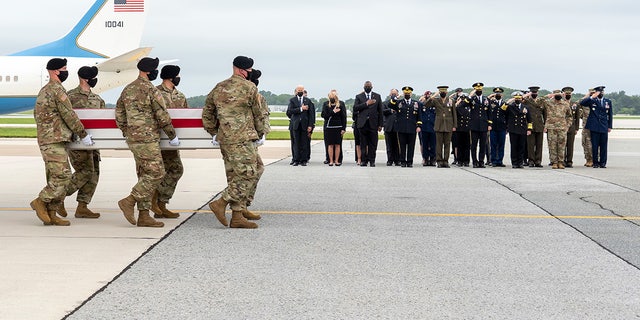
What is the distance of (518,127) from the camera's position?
19812 millimetres

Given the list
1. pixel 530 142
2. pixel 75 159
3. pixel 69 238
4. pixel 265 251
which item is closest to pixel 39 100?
pixel 75 159

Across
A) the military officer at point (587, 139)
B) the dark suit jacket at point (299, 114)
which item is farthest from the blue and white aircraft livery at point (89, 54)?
the military officer at point (587, 139)

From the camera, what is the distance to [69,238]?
27.7 ft

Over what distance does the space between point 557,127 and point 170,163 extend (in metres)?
12.4

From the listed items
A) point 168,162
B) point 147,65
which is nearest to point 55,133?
point 147,65

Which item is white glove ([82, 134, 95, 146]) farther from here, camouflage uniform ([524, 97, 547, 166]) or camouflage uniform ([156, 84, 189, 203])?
camouflage uniform ([524, 97, 547, 166])

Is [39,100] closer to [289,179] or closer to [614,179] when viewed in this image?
[289,179]

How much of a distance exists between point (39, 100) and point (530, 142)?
1403 cm

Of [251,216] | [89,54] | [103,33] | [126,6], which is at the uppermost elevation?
[126,6]

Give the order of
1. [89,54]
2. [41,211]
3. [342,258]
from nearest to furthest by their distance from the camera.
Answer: [342,258]
[41,211]
[89,54]

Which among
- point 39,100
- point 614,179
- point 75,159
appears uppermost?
point 39,100

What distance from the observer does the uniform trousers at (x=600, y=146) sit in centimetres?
2008

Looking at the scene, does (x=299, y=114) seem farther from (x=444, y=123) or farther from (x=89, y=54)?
(x=89, y=54)

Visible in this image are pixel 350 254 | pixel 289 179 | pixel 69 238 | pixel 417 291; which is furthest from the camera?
pixel 289 179
